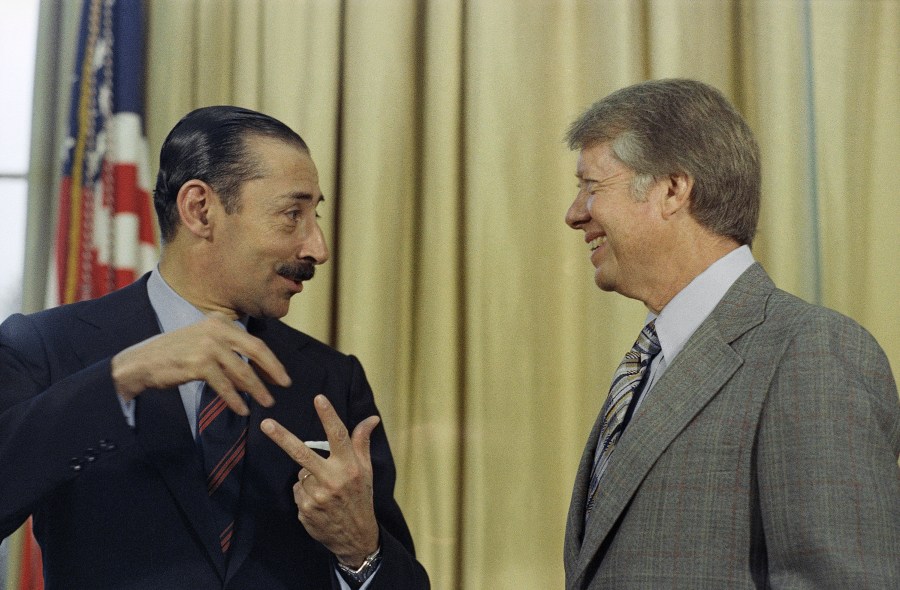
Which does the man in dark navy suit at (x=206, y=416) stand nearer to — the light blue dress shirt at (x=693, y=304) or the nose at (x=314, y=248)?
the nose at (x=314, y=248)

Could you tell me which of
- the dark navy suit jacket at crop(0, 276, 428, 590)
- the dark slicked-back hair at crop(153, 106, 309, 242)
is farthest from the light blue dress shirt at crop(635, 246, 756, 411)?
the dark slicked-back hair at crop(153, 106, 309, 242)

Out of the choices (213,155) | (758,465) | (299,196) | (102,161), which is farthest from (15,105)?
(758,465)

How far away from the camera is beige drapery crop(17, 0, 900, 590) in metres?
2.59

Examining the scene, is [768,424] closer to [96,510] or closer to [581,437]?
[96,510]

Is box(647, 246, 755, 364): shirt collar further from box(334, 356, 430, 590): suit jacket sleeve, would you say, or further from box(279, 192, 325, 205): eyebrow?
box(279, 192, 325, 205): eyebrow

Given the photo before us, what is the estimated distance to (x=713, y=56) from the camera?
2.66m

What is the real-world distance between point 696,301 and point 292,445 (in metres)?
0.71

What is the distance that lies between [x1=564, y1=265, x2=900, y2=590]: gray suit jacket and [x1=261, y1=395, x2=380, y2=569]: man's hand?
0.37 m

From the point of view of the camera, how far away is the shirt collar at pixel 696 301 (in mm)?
1551

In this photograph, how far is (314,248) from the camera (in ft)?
6.20

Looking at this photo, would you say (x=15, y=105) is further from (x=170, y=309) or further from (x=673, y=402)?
(x=673, y=402)

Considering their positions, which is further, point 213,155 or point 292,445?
point 213,155

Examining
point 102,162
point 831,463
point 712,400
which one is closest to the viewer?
point 831,463

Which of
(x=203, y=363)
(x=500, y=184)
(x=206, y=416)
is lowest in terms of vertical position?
(x=206, y=416)
